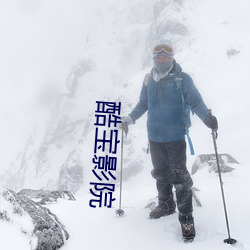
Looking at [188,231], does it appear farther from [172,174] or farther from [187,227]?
[172,174]

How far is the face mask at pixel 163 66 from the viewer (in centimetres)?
598

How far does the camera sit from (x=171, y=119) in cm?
596

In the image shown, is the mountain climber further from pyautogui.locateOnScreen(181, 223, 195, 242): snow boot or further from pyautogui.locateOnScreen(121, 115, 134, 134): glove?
pyautogui.locateOnScreen(121, 115, 134, 134): glove

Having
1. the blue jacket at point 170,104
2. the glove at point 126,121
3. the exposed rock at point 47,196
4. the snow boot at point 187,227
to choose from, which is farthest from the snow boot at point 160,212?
the exposed rock at point 47,196

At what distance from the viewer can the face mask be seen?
5.98m

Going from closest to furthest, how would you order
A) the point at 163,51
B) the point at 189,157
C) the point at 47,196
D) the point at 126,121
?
the point at 163,51, the point at 126,121, the point at 47,196, the point at 189,157

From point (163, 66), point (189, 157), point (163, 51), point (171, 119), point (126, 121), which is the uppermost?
point (189, 157)

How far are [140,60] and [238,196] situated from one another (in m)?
190

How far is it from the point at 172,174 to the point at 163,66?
1.75 meters

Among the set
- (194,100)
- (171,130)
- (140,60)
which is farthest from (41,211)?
(140,60)

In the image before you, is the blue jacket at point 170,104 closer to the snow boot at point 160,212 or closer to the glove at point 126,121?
the glove at point 126,121

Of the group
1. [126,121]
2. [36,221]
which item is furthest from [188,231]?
[126,121]

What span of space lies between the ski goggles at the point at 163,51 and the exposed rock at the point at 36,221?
3080mm

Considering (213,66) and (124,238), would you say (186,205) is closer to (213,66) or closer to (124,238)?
(124,238)
